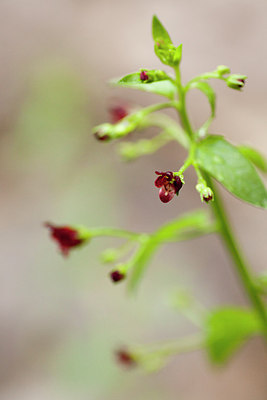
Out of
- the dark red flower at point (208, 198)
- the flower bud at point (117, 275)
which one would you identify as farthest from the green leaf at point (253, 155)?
the flower bud at point (117, 275)

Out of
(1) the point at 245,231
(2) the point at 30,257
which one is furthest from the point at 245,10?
(2) the point at 30,257

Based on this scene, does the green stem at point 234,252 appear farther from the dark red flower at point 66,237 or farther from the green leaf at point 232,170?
the dark red flower at point 66,237

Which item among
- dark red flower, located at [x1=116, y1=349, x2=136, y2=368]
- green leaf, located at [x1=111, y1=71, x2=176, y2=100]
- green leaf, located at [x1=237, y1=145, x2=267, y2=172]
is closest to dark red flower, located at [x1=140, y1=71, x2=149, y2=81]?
green leaf, located at [x1=111, y1=71, x2=176, y2=100]

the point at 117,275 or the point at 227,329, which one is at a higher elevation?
the point at 117,275

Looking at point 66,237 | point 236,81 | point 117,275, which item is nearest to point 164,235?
point 117,275

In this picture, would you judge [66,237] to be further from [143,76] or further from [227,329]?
[227,329]

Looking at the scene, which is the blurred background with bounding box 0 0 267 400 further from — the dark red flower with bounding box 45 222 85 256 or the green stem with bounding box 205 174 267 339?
the dark red flower with bounding box 45 222 85 256
